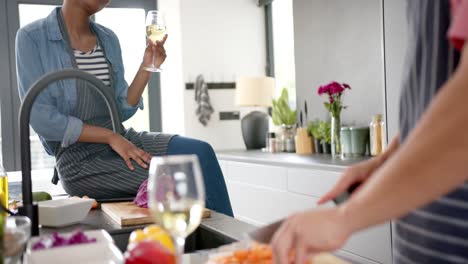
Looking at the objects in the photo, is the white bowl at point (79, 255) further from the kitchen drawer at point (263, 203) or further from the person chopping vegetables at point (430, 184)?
the kitchen drawer at point (263, 203)

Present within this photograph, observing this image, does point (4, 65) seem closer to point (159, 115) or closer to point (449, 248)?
point (159, 115)

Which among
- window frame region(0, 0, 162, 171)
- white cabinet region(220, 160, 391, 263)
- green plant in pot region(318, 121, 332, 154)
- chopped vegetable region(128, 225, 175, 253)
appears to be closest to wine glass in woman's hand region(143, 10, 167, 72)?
chopped vegetable region(128, 225, 175, 253)

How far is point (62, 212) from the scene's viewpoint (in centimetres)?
137

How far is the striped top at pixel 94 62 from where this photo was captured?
6.24 feet

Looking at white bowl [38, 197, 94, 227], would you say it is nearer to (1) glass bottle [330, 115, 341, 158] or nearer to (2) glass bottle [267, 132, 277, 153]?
(1) glass bottle [330, 115, 341, 158]

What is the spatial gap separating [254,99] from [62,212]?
137 inches

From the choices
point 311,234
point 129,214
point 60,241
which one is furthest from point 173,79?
point 311,234

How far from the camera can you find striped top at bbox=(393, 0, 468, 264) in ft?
2.66

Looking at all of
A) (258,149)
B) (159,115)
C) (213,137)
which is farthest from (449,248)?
(159,115)

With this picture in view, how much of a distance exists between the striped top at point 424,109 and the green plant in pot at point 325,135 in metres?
3.15

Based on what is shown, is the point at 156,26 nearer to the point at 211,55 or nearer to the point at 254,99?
the point at 254,99

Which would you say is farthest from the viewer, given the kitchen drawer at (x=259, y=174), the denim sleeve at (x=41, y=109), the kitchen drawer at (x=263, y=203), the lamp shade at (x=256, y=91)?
the lamp shade at (x=256, y=91)

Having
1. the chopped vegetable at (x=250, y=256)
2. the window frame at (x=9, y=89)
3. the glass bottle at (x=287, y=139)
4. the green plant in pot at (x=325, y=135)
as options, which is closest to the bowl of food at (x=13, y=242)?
the chopped vegetable at (x=250, y=256)

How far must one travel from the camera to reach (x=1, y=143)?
4.96 m
